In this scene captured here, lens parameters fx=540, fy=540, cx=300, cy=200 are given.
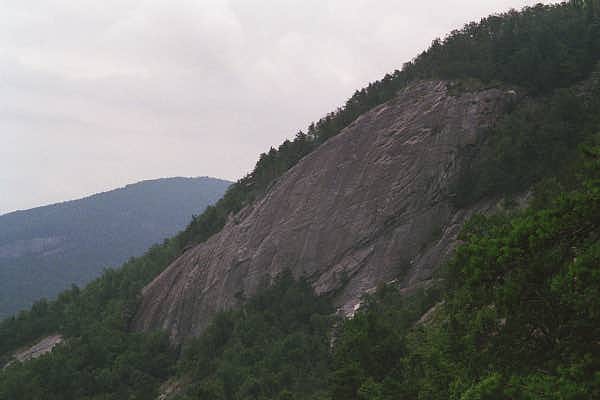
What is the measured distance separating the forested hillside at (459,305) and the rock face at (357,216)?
2.53 metres

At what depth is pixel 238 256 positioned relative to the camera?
62.1m

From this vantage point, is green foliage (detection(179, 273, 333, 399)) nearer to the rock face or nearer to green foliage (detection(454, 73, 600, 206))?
the rock face

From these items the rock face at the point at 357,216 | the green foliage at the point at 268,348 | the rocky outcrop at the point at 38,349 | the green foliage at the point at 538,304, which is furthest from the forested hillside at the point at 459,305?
the rocky outcrop at the point at 38,349

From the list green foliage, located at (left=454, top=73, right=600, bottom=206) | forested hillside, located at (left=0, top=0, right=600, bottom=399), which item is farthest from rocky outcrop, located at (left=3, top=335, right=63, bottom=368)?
green foliage, located at (left=454, top=73, right=600, bottom=206)

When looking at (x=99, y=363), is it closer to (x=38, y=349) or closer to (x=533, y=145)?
(x=38, y=349)

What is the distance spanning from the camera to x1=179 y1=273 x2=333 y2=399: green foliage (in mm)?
43125

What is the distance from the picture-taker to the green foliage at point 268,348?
43.1m

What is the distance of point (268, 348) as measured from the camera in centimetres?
4981

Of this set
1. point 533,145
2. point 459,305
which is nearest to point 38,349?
point 533,145

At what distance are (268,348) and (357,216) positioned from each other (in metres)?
15.6

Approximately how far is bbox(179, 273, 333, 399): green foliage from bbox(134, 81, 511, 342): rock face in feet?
8.33

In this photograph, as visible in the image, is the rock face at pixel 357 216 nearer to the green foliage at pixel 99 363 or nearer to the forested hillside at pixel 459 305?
the forested hillside at pixel 459 305

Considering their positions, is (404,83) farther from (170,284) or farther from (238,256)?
(170,284)

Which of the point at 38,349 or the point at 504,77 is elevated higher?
the point at 504,77
